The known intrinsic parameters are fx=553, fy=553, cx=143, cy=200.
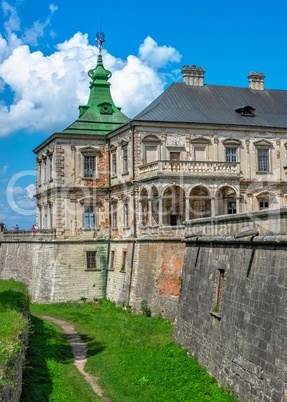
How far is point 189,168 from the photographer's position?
104 ft

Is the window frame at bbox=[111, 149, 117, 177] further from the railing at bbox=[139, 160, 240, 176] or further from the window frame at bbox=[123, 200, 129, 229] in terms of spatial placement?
the railing at bbox=[139, 160, 240, 176]

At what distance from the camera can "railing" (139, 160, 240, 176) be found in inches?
1228

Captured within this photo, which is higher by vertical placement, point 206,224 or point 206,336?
point 206,224

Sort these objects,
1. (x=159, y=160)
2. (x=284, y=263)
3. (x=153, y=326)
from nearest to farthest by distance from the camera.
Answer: (x=284, y=263)
(x=153, y=326)
(x=159, y=160)

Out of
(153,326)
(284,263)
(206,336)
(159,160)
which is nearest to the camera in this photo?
(284,263)

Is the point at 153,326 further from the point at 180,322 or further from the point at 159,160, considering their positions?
the point at 159,160

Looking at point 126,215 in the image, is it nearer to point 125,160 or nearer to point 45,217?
point 125,160

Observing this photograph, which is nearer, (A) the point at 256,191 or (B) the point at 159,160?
(B) the point at 159,160

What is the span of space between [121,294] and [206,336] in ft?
52.1

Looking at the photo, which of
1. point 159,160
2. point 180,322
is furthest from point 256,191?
point 180,322

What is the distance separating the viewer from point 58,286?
118 ft

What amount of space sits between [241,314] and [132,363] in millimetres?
5921

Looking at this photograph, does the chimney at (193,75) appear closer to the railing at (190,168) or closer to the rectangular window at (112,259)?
the railing at (190,168)

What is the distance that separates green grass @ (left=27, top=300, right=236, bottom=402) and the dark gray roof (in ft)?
42.8
